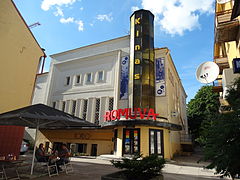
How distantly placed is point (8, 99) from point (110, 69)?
11329 millimetres

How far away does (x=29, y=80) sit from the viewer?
41.2 feet

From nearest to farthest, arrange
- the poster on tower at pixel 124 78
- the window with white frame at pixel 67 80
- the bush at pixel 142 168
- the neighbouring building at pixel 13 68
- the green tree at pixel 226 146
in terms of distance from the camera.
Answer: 1. the green tree at pixel 226 146
2. the bush at pixel 142 168
3. the neighbouring building at pixel 13 68
4. the poster on tower at pixel 124 78
5. the window with white frame at pixel 67 80

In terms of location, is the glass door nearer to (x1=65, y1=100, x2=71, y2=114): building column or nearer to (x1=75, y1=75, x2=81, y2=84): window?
(x1=65, y1=100, x2=71, y2=114): building column

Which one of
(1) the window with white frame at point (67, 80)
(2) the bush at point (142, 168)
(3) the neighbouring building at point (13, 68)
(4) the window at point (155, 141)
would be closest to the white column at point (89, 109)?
(1) the window with white frame at point (67, 80)

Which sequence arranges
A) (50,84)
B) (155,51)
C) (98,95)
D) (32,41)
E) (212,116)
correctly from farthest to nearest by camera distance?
(50,84)
(98,95)
(155,51)
(32,41)
(212,116)

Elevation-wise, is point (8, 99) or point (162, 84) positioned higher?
point (162, 84)

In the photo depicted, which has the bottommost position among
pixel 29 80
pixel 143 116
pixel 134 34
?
pixel 143 116

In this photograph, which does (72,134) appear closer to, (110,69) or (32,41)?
(110,69)

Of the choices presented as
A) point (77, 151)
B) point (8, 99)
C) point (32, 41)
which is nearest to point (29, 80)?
point (8, 99)

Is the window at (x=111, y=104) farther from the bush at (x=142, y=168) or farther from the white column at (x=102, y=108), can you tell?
the bush at (x=142, y=168)

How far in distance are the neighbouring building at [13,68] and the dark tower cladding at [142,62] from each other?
9.21 metres

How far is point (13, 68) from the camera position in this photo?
37.4 ft

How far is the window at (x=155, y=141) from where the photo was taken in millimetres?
14188

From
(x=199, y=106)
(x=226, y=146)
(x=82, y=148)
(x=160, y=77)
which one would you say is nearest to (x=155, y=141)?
(x=160, y=77)
